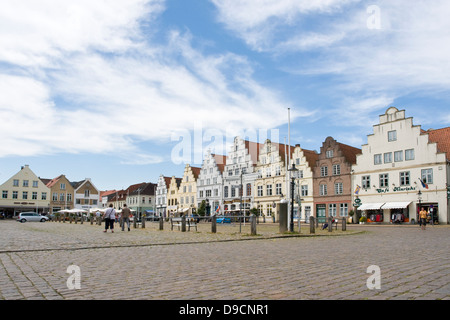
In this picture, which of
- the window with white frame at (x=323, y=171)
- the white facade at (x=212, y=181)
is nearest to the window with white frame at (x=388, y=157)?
the window with white frame at (x=323, y=171)

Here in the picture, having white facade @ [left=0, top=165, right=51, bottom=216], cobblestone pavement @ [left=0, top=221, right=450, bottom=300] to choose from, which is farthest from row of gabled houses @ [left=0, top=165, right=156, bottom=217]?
cobblestone pavement @ [left=0, top=221, right=450, bottom=300]

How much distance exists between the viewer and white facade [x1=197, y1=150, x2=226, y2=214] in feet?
249

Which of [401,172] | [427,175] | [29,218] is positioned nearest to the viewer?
[427,175]

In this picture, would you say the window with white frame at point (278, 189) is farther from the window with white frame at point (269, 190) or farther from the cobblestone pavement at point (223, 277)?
the cobblestone pavement at point (223, 277)

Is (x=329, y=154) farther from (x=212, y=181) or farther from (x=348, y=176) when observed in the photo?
(x=212, y=181)

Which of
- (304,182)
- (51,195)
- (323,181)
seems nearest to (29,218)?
(51,195)

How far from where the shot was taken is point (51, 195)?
92.5m

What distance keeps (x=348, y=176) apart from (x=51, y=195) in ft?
224

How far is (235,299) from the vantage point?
5.05m

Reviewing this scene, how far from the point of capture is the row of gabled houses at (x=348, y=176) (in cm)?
4516

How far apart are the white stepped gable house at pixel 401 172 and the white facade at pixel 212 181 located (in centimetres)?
2886

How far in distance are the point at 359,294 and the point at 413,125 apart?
4657 cm
